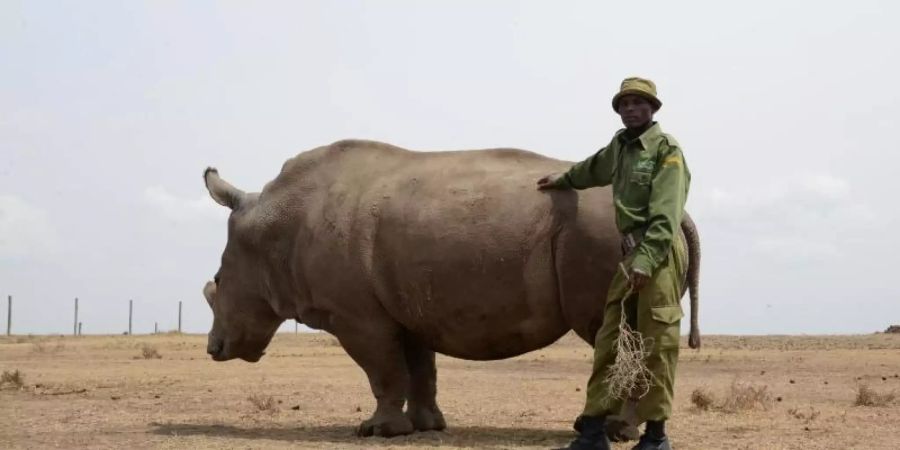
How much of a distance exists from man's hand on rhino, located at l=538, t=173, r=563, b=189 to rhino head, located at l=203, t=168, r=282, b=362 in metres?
2.66

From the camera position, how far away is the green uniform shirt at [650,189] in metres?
6.35

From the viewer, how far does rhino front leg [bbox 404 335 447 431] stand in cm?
885

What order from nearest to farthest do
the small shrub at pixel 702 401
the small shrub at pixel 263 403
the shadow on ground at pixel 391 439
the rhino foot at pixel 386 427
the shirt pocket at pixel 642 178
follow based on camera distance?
the shirt pocket at pixel 642 178 < the shadow on ground at pixel 391 439 < the rhino foot at pixel 386 427 < the small shrub at pixel 263 403 < the small shrub at pixel 702 401

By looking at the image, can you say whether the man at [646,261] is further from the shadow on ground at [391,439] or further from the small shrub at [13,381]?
the small shrub at [13,381]

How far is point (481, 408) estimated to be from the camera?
433 inches

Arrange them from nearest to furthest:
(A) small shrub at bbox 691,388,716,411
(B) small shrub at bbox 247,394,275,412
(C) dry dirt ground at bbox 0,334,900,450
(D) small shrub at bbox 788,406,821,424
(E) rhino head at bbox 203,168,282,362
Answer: (C) dry dirt ground at bbox 0,334,900,450 → (E) rhino head at bbox 203,168,282,362 → (D) small shrub at bbox 788,406,821,424 → (B) small shrub at bbox 247,394,275,412 → (A) small shrub at bbox 691,388,716,411

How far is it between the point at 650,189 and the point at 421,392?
309 centimetres

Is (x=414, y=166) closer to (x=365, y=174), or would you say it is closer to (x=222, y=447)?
(x=365, y=174)

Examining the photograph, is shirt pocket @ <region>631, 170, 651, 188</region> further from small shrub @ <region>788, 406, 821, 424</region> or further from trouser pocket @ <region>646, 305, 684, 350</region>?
small shrub @ <region>788, 406, 821, 424</region>

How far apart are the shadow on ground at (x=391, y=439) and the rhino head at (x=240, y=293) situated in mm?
742

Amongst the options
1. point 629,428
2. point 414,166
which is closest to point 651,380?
point 629,428

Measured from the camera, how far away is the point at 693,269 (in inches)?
303

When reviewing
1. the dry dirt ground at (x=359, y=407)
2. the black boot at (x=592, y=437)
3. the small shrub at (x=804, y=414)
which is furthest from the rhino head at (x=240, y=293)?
the small shrub at (x=804, y=414)

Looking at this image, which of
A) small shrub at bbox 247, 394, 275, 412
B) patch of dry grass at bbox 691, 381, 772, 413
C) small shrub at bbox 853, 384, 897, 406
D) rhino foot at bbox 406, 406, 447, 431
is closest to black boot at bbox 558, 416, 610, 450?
rhino foot at bbox 406, 406, 447, 431
